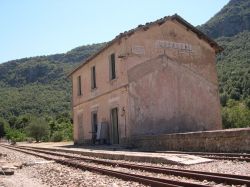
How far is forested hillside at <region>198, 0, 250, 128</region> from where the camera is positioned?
45.4 m

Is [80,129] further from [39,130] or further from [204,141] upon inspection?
[39,130]

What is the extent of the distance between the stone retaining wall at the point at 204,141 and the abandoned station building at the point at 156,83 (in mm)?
2392

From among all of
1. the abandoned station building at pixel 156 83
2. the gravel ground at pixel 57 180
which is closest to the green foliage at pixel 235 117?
the abandoned station building at pixel 156 83

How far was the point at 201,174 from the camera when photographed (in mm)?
8203

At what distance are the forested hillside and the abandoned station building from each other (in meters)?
15.2

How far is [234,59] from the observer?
203ft

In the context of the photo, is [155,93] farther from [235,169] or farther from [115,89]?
[235,169]

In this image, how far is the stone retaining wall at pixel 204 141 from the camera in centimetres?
1274

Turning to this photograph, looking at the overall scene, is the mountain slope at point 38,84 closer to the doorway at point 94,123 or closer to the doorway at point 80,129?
the doorway at point 80,129

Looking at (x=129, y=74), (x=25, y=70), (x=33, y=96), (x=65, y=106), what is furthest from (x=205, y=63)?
(x=25, y=70)

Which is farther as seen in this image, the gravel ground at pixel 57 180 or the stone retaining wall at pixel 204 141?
the stone retaining wall at pixel 204 141

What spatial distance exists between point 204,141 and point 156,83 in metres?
7.47

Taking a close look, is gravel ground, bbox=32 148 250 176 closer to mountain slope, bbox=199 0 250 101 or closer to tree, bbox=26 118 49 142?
mountain slope, bbox=199 0 250 101

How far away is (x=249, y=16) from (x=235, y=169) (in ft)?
239
